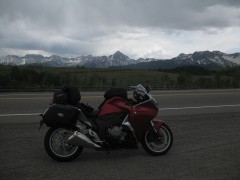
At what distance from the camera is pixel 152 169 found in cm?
604

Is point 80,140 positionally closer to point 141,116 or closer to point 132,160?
point 132,160

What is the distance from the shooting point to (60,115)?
6.28 metres

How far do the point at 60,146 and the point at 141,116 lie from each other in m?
1.47

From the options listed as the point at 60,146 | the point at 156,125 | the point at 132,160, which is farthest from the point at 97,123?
the point at 156,125

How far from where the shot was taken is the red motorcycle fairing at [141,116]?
21.9ft

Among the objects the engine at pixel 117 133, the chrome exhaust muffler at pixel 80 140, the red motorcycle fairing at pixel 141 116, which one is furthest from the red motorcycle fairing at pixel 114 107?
the chrome exhaust muffler at pixel 80 140

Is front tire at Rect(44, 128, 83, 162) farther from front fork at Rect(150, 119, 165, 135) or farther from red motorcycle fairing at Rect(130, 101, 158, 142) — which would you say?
front fork at Rect(150, 119, 165, 135)

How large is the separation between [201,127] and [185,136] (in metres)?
1.43

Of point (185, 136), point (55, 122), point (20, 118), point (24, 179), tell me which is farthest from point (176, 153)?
point (20, 118)

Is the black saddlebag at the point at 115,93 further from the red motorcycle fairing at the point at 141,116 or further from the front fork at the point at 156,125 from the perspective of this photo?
the front fork at the point at 156,125

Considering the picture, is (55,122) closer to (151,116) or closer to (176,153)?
(151,116)

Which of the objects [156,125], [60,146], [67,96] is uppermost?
[67,96]

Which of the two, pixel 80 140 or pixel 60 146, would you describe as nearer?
pixel 80 140

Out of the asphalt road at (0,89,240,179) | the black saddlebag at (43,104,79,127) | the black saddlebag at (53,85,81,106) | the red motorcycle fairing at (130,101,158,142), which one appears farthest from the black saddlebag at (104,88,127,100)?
the asphalt road at (0,89,240,179)
